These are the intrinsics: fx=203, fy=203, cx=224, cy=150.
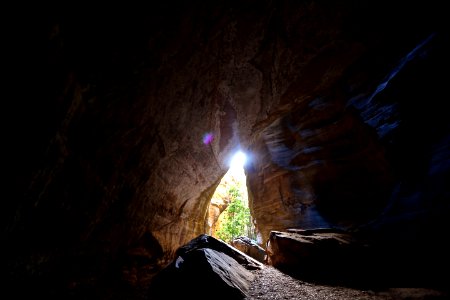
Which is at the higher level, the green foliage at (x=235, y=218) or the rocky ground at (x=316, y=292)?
the green foliage at (x=235, y=218)

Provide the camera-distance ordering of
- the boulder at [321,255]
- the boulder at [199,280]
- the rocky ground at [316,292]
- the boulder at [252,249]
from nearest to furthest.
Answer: the rocky ground at [316,292]
the boulder at [199,280]
the boulder at [321,255]
the boulder at [252,249]

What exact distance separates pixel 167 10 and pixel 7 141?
13.7 ft

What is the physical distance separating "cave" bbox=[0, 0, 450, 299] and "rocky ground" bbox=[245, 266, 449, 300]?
0.85 metres

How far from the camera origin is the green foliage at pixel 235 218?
3053cm

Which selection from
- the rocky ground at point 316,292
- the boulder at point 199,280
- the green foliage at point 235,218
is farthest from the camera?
the green foliage at point 235,218

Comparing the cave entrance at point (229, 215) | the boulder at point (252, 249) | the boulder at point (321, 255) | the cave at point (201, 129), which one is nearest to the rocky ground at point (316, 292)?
the boulder at point (321, 255)

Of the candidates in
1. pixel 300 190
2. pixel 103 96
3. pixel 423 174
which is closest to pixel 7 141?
pixel 103 96

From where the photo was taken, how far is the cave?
13.1ft

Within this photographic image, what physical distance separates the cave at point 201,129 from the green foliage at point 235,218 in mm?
17211

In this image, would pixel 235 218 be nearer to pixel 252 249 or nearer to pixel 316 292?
pixel 252 249

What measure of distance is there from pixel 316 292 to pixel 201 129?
25.0 ft

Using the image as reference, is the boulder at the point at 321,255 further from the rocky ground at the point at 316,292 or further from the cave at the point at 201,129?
the rocky ground at the point at 316,292

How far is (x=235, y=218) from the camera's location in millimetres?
31266

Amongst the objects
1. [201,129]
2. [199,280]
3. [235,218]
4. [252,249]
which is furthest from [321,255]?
[235,218]
